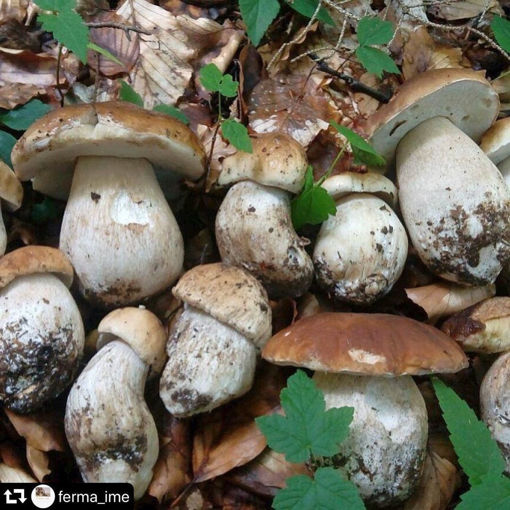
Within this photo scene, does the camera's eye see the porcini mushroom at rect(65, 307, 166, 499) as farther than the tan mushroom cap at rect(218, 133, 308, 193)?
No

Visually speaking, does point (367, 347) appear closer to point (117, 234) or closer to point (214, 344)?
point (214, 344)

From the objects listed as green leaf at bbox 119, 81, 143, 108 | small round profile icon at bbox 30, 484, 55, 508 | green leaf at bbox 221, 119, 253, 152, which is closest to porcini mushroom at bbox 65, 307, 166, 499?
small round profile icon at bbox 30, 484, 55, 508

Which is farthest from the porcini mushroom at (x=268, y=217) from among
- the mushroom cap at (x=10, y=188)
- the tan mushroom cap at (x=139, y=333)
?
the mushroom cap at (x=10, y=188)

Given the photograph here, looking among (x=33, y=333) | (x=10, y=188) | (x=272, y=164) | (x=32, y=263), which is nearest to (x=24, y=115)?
(x=10, y=188)

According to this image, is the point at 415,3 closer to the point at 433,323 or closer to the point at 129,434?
the point at 433,323

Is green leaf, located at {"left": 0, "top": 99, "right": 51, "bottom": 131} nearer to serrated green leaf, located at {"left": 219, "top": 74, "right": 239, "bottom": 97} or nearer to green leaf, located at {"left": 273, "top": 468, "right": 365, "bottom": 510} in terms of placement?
serrated green leaf, located at {"left": 219, "top": 74, "right": 239, "bottom": 97}
